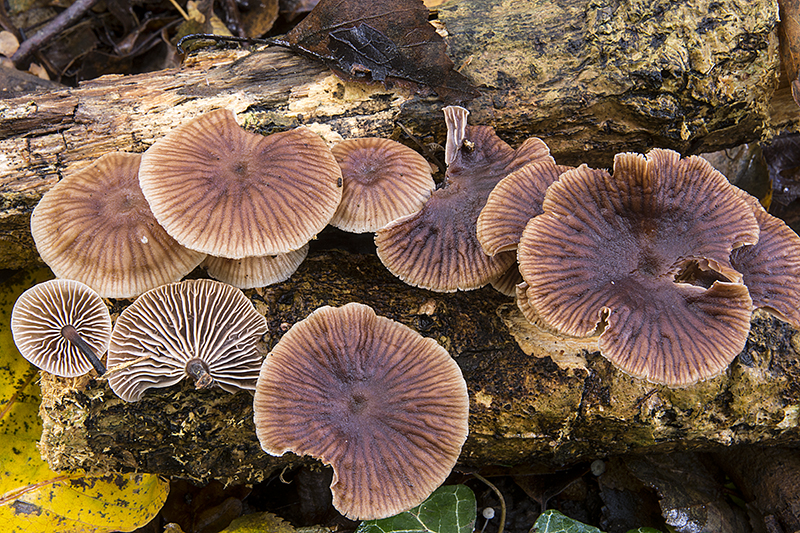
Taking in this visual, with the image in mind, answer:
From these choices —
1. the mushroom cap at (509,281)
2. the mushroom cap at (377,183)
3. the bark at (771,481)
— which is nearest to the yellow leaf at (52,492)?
the mushroom cap at (377,183)

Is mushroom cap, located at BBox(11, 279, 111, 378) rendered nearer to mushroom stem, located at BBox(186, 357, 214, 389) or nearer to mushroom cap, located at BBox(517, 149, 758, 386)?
mushroom stem, located at BBox(186, 357, 214, 389)

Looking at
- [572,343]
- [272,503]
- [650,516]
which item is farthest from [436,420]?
[650,516]

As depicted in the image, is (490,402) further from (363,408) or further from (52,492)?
(52,492)

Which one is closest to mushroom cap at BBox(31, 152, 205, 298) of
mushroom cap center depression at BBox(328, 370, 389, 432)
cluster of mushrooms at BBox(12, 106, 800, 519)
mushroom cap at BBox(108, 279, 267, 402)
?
cluster of mushrooms at BBox(12, 106, 800, 519)

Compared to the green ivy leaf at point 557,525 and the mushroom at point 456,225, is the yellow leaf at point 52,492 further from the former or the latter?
the green ivy leaf at point 557,525


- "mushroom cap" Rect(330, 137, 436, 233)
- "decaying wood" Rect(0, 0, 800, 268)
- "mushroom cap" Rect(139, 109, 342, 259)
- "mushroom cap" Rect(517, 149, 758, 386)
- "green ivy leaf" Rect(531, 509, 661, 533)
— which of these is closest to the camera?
"mushroom cap" Rect(517, 149, 758, 386)

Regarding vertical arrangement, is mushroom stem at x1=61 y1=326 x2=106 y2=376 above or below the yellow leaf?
above

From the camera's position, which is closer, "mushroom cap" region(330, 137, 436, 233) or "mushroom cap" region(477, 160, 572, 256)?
"mushroom cap" region(477, 160, 572, 256)

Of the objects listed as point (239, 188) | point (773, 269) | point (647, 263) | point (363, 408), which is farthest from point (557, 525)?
point (239, 188)
